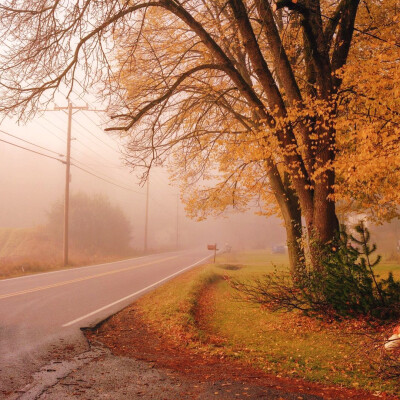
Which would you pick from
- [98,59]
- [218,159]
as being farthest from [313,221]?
[98,59]

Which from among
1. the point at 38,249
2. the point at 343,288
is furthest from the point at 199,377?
the point at 38,249

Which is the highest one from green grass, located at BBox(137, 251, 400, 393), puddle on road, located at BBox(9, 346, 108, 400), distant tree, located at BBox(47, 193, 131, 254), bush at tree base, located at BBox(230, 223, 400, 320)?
distant tree, located at BBox(47, 193, 131, 254)

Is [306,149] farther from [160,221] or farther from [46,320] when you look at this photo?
[160,221]

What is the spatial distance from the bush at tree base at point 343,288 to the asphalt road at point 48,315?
406 cm

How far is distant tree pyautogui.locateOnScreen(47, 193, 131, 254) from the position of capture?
4088 cm

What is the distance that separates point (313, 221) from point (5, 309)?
776 centimetres

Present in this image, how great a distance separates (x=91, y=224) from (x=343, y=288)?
3860 cm

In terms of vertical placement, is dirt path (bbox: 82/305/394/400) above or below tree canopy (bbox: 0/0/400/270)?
below

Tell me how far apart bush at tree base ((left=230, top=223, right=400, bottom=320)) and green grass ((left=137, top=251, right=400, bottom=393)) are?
49 cm

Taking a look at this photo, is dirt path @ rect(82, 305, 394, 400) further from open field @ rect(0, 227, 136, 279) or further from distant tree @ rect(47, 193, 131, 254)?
distant tree @ rect(47, 193, 131, 254)

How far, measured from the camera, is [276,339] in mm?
7730

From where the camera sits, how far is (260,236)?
9556 cm

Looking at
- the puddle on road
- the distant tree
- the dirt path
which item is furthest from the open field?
the puddle on road

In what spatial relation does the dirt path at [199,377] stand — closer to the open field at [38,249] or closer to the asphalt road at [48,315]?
the asphalt road at [48,315]
